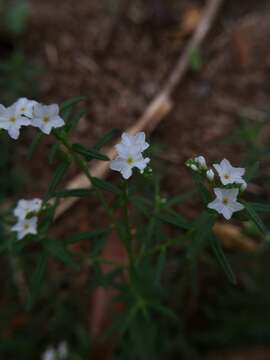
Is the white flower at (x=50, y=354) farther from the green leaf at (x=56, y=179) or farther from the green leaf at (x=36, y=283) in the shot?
the green leaf at (x=56, y=179)

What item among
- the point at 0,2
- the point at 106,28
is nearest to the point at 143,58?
the point at 106,28

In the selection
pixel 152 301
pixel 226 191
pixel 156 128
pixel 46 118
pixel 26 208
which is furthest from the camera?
pixel 156 128

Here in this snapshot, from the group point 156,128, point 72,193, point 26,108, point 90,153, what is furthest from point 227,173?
point 156,128

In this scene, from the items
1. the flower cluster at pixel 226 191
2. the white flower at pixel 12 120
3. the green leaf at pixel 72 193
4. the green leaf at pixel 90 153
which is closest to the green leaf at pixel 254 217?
the flower cluster at pixel 226 191

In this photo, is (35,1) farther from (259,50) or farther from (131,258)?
(131,258)

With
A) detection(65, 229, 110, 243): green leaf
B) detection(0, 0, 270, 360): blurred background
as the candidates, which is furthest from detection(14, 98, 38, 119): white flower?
detection(0, 0, 270, 360): blurred background

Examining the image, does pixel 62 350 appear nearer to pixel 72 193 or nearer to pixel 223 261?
pixel 72 193
